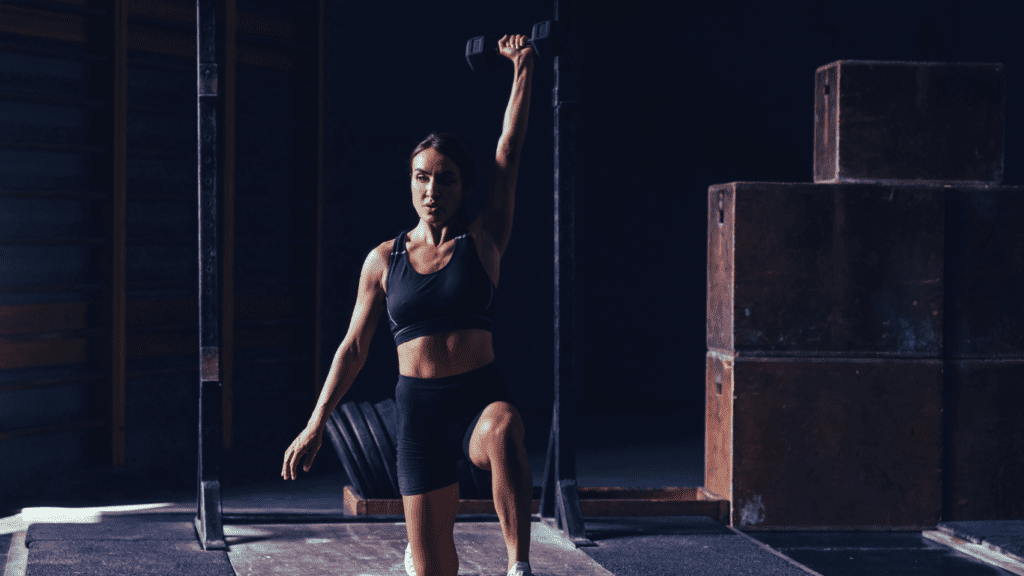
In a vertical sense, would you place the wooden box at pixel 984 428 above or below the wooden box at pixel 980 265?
below

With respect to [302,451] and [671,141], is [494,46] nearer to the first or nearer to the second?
[302,451]

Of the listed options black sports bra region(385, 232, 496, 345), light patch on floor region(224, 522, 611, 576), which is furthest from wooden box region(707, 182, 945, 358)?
black sports bra region(385, 232, 496, 345)

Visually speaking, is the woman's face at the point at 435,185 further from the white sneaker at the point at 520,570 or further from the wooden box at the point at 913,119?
the wooden box at the point at 913,119

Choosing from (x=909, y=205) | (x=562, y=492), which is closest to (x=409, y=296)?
(x=562, y=492)

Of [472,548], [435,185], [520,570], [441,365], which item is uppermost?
[435,185]

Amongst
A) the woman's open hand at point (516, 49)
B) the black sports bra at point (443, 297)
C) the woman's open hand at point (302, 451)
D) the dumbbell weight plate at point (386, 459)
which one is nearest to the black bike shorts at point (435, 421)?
the black sports bra at point (443, 297)

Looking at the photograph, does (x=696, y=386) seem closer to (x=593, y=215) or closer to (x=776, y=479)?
(x=593, y=215)

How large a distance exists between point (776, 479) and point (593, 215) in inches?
184

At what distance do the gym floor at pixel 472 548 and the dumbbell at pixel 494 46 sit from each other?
2.07m

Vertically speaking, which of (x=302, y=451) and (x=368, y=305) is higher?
(x=368, y=305)

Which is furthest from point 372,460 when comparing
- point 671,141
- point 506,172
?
point 671,141

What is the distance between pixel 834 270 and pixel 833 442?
86cm

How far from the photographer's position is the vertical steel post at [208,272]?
17.5ft

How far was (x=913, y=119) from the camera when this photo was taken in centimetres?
597
